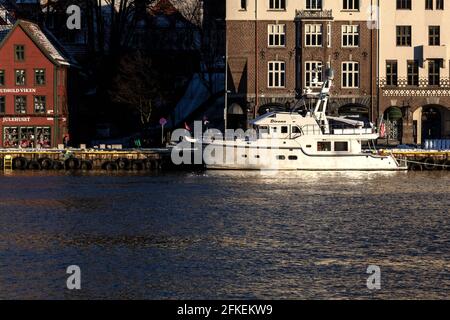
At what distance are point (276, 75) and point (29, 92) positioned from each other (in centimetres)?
2427

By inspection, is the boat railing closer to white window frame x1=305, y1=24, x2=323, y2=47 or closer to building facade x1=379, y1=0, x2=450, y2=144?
building facade x1=379, y1=0, x2=450, y2=144

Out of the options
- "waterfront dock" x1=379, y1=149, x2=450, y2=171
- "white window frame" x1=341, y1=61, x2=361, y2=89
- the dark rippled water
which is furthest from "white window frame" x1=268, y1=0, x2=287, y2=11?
the dark rippled water

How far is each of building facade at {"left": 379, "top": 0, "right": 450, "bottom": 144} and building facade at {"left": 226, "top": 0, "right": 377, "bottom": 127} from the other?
68.3 inches

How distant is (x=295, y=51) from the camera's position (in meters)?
104

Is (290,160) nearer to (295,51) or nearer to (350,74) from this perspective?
(295,51)

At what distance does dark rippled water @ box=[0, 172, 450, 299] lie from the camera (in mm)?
39250

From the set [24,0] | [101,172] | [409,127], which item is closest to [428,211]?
[101,172]

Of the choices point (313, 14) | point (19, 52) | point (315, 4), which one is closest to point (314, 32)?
point (313, 14)

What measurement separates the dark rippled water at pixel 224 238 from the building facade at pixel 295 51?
24038mm

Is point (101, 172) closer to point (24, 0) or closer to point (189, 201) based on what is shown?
point (189, 201)

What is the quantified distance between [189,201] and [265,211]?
684cm
